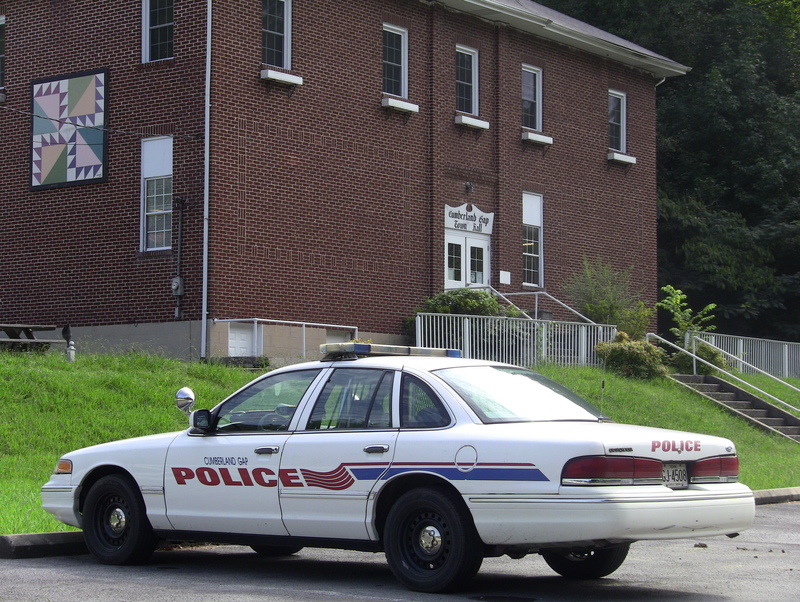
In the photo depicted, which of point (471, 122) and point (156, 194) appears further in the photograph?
point (471, 122)

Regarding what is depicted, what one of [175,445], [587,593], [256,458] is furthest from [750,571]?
[175,445]

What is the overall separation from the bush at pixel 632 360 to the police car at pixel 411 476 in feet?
51.8

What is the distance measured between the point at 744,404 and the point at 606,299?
4576mm

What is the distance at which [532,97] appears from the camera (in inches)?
1166

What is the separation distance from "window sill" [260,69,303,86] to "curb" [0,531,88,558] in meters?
14.0

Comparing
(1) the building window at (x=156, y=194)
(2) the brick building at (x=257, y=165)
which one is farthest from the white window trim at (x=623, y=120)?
(1) the building window at (x=156, y=194)

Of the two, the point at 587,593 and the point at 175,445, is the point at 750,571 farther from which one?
the point at 175,445

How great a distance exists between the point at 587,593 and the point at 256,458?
99.2 inches

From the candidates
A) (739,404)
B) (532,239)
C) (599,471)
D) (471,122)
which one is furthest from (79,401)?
(532,239)

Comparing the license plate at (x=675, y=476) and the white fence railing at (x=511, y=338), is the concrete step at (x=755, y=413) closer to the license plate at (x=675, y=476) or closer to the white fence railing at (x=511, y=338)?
the white fence railing at (x=511, y=338)

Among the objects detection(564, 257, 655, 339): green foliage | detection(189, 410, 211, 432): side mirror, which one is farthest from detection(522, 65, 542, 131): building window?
detection(189, 410, 211, 432): side mirror

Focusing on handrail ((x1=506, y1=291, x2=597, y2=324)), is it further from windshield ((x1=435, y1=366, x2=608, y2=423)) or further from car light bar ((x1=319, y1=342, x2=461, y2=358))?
windshield ((x1=435, y1=366, x2=608, y2=423))

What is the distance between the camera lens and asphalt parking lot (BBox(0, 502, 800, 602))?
27.7 ft

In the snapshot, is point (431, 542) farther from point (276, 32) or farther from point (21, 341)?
point (276, 32)
